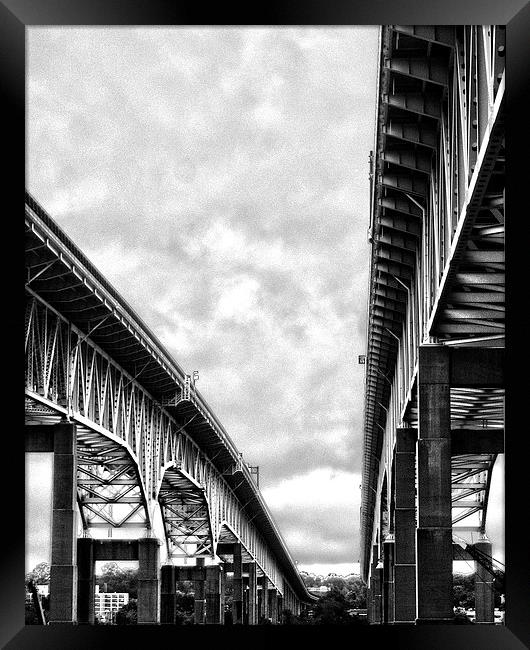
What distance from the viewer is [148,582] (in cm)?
7350

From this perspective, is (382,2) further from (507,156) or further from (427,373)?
(427,373)

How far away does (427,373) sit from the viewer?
117ft

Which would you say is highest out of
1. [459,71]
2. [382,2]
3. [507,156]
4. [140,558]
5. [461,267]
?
[459,71]

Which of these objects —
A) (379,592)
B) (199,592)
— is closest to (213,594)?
(379,592)

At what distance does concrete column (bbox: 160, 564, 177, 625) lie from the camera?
101 metres

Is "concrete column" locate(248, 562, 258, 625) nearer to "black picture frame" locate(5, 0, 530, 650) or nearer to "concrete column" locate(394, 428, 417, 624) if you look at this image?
"concrete column" locate(394, 428, 417, 624)

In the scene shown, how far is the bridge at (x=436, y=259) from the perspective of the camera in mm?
25000

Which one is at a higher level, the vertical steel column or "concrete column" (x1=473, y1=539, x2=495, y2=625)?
"concrete column" (x1=473, y1=539, x2=495, y2=625)

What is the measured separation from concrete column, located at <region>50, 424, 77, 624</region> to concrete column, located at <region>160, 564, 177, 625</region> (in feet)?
163

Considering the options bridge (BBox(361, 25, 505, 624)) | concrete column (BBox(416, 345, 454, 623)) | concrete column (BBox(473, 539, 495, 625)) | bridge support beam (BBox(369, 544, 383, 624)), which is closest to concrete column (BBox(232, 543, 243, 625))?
bridge support beam (BBox(369, 544, 383, 624))

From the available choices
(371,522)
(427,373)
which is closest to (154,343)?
(427,373)

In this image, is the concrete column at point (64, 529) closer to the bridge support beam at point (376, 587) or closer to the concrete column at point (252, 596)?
the bridge support beam at point (376, 587)

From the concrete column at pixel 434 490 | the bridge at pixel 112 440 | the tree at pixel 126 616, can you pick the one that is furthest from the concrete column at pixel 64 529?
the tree at pixel 126 616

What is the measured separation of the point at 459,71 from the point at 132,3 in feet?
52.7
